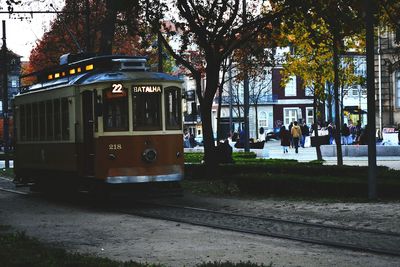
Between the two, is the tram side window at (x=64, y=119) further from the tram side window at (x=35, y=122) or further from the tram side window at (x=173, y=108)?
the tram side window at (x=173, y=108)

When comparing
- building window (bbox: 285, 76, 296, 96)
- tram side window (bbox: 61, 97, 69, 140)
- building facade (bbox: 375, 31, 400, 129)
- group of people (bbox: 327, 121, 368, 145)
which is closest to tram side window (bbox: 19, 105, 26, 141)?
tram side window (bbox: 61, 97, 69, 140)

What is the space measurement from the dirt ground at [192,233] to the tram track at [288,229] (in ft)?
0.98

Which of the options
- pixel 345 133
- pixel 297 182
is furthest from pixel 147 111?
pixel 345 133

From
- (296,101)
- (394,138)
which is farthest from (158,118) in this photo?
(296,101)

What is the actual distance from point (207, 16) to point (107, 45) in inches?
175

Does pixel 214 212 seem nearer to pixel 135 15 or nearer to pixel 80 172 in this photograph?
pixel 80 172

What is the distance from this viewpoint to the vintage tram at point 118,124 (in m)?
17.6

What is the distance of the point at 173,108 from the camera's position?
1831 centimetres

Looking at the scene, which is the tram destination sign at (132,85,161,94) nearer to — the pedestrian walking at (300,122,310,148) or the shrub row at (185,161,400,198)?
the shrub row at (185,161,400,198)

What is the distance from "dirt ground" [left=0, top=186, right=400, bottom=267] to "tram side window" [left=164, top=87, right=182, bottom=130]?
1.89 meters

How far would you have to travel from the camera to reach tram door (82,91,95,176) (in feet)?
59.1

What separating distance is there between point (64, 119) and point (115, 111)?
205 cm

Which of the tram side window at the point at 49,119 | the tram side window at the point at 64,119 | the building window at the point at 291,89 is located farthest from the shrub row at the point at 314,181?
the building window at the point at 291,89

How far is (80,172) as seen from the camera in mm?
18672
